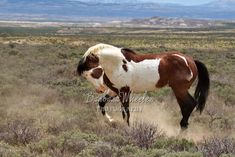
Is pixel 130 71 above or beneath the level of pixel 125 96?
above

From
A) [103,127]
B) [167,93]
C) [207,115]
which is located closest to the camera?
[103,127]

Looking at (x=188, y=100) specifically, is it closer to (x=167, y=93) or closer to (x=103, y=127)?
(x=103, y=127)

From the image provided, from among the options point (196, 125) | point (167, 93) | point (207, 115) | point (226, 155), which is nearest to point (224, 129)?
point (196, 125)

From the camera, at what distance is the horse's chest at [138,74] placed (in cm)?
855

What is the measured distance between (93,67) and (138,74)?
103 centimetres

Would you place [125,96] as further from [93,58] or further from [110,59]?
[93,58]

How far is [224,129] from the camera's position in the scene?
29.9 feet

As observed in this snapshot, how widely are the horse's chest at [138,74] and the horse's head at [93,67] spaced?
0.58 metres

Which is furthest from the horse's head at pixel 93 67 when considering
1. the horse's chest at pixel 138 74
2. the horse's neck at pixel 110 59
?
the horse's chest at pixel 138 74

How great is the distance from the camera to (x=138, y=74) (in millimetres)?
8594

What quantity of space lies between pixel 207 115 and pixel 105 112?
2.39m

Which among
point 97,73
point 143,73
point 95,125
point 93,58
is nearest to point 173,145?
point 143,73

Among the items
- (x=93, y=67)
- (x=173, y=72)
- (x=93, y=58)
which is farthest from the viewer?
(x=93, y=67)

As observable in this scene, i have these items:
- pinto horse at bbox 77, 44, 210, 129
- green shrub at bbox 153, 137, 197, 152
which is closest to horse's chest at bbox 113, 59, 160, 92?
pinto horse at bbox 77, 44, 210, 129
